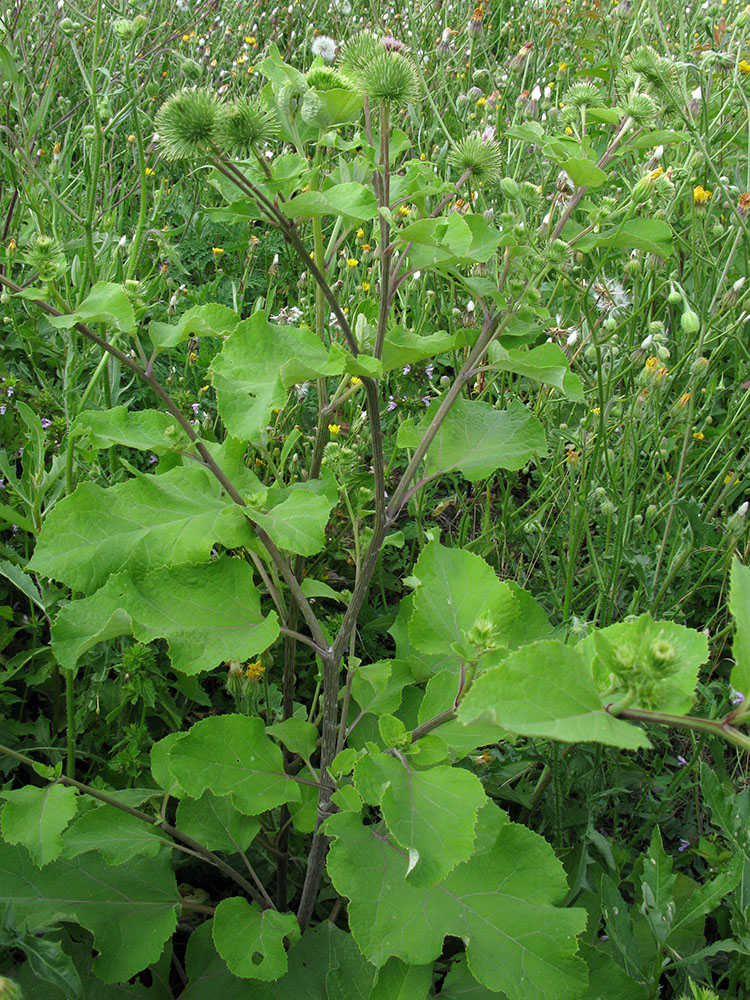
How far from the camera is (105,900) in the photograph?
1149 millimetres

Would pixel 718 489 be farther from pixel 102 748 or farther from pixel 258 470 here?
pixel 102 748

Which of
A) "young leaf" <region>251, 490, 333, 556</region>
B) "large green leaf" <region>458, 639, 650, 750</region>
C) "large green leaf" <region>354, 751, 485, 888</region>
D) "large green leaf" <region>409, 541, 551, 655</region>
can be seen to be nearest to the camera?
"large green leaf" <region>458, 639, 650, 750</region>

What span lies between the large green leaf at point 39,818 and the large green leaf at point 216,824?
200 mm

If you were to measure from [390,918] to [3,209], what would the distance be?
8.15 ft

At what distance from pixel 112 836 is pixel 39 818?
0.46 ft

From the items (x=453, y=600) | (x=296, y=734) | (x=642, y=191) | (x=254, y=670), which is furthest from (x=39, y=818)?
(x=642, y=191)

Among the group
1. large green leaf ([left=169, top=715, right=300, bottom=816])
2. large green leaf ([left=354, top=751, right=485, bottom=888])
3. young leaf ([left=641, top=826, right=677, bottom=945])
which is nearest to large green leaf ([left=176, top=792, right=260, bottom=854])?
large green leaf ([left=169, top=715, right=300, bottom=816])

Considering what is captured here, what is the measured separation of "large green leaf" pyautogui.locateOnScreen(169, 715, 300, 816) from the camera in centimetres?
107

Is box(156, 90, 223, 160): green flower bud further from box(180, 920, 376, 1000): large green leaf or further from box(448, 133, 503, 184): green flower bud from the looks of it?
box(180, 920, 376, 1000): large green leaf

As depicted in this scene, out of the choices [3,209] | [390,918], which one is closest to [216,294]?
[3,209]

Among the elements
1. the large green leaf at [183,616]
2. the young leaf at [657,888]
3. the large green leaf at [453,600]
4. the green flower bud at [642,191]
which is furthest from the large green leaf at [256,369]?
the young leaf at [657,888]

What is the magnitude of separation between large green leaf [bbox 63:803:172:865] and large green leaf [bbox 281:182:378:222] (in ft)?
2.88

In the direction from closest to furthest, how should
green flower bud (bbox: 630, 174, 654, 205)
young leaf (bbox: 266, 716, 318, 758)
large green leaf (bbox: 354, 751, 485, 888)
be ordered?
large green leaf (bbox: 354, 751, 485, 888)
young leaf (bbox: 266, 716, 318, 758)
green flower bud (bbox: 630, 174, 654, 205)

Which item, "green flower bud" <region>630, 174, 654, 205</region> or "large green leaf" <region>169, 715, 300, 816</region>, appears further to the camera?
"green flower bud" <region>630, 174, 654, 205</region>
